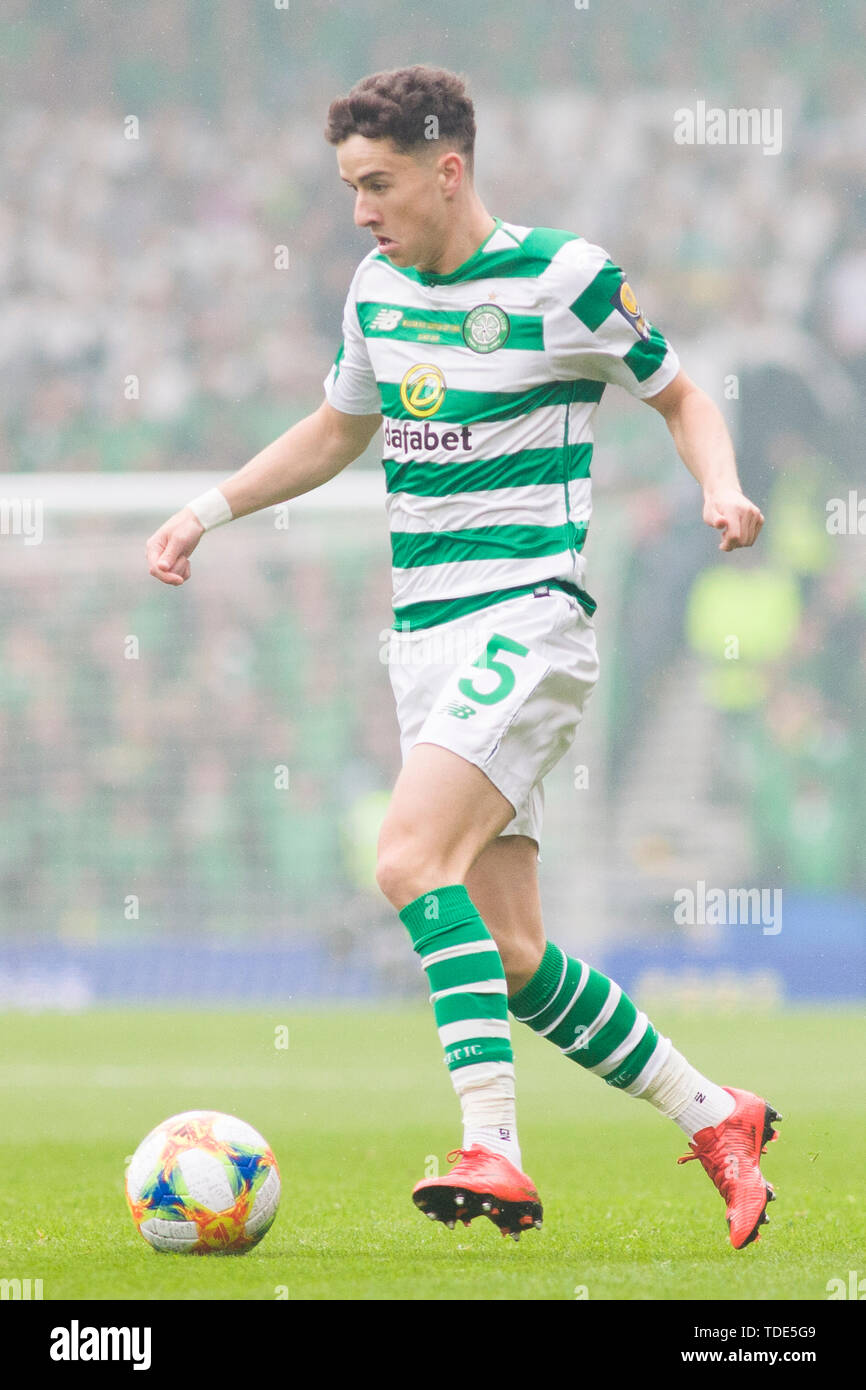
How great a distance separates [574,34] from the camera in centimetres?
1750

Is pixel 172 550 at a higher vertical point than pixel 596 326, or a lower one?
lower

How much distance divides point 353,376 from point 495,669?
0.88m

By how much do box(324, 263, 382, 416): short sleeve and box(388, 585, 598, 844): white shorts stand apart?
0.61 meters

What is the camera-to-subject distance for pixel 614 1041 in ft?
12.7

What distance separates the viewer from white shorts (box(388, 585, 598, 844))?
141 inches

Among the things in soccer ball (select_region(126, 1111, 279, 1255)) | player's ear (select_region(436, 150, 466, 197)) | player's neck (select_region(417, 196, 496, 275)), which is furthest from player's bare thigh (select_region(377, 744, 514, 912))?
player's ear (select_region(436, 150, 466, 197))

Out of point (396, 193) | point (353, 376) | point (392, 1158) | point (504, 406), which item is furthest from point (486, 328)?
point (392, 1158)

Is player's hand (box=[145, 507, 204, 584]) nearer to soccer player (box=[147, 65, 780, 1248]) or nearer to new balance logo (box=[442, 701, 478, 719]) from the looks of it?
soccer player (box=[147, 65, 780, 1248])

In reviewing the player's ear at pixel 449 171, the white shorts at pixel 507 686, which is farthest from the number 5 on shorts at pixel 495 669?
the player's ear at pixel 449 171

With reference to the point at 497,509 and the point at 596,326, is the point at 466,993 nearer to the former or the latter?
the point at 497,509

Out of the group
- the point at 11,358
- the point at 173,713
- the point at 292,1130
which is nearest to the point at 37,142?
the point at 11,358

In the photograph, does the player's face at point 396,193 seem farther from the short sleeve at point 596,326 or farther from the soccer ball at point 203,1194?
the soccer ball at point 203,1194

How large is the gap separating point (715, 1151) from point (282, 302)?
42.9 ft

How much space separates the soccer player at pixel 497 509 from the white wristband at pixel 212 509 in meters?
0.14
